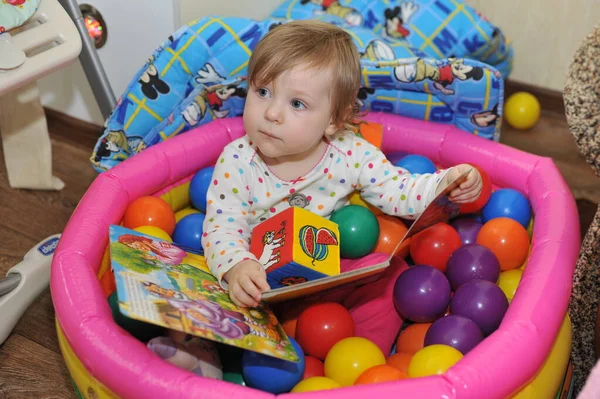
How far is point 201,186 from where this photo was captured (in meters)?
1.61

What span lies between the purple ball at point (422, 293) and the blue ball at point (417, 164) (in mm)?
286

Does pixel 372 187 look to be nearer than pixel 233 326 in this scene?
No

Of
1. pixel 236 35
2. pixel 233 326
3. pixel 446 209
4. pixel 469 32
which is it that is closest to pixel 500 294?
pixel 446 209

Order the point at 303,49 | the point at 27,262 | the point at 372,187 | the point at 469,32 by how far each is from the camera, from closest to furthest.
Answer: the point at 303,49, the point at 372,187, the point at 27,262, the point at 469,32

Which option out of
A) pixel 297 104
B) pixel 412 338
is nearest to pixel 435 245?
pixel 412 338

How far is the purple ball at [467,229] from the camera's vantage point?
1.56 meters

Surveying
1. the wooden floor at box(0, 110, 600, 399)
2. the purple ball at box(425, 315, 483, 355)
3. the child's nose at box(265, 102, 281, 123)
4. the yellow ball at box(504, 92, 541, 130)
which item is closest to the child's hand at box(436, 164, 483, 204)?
the purple ball at box(425, 315, 483, 355)

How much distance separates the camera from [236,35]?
171cm

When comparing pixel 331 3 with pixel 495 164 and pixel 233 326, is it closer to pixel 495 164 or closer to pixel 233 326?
pixel 495 164

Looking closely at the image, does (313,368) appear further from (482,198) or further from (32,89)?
(32,89)

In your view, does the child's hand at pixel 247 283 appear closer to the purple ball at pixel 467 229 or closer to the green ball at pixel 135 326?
the green ball at pixel 135 326

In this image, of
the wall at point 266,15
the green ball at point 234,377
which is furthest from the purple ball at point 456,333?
the wall at point 266,15

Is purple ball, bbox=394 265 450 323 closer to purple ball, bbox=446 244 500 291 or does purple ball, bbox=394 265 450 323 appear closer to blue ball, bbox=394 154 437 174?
purple ball, bbox=446 244 500 291

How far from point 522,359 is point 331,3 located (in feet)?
4.45
